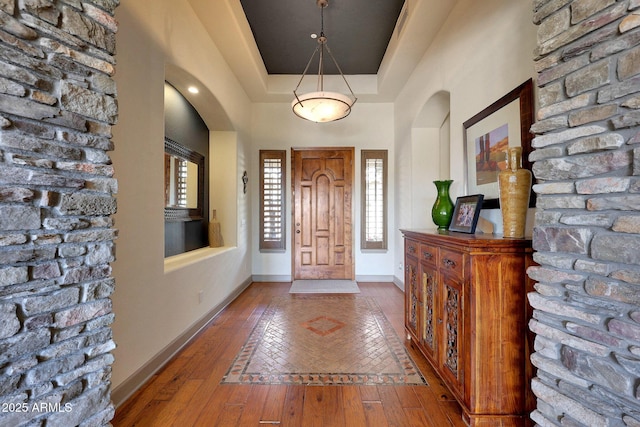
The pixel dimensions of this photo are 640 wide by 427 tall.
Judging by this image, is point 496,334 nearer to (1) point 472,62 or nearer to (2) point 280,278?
(1) point 472,62

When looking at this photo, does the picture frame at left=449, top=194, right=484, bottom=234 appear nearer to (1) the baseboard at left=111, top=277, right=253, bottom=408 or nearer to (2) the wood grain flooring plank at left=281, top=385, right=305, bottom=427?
(2) the wood grain flooring plank at left=281, top=385, right=305, bottom=427

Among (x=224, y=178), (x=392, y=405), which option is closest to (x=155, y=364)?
(x=392, y=405)

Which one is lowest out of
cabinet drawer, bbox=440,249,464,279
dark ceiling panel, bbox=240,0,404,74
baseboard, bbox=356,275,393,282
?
baseboard, bbox=356,275,393,282

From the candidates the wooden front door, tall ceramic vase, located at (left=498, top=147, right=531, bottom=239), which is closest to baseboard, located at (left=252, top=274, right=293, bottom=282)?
the wooden front door

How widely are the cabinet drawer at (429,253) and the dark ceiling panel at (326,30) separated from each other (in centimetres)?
281

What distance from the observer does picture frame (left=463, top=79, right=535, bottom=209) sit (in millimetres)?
1805

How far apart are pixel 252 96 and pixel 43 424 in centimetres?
470

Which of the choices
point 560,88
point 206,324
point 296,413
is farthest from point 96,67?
point 206,324

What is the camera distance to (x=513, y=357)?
150 cm

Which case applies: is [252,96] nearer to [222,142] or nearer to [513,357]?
[222,142]

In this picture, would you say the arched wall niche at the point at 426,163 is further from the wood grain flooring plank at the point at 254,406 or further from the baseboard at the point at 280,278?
the wood grain flooring plank at the point at 254,406

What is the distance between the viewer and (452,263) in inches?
68.9

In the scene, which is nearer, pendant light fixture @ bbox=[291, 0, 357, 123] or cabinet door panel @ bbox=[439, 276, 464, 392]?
cabinet door panel @ bbox=[439, 276, 464, 392]

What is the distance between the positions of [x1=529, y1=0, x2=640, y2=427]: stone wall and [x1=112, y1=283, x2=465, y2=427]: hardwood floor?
78 cm
